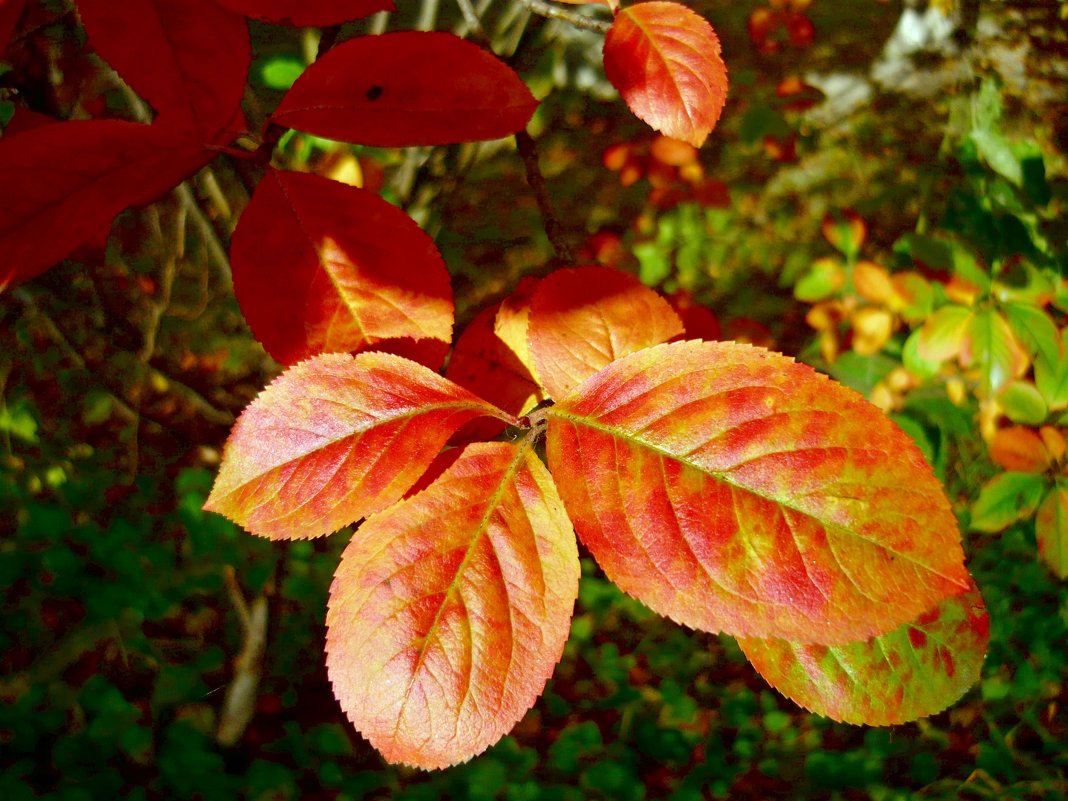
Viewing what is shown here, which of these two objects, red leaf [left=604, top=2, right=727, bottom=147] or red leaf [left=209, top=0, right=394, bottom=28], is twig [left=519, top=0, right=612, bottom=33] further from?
red leaf [left=209, top=0, right=394, bottom=28]

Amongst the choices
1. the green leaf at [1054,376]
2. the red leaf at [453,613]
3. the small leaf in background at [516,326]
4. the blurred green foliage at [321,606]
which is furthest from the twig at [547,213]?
the green leaf at [1054,376]

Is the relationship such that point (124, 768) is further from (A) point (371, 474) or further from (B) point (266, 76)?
(A) point (371, 474)

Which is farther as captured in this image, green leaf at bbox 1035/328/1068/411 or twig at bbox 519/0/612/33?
green leaf at bbox 1035/328/1068/411

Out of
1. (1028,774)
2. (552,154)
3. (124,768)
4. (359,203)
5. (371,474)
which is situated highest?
(359,203)

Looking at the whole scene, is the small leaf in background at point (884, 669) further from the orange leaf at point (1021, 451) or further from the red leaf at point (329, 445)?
the orange leaf at point (1021, 451)

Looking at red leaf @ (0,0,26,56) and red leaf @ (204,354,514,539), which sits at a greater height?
red leaf @ (0,0,26,56)

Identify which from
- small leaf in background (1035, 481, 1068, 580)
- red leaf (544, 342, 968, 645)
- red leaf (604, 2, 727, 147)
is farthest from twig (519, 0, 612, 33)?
small leaf in background (1035, 481, 1068, 580)

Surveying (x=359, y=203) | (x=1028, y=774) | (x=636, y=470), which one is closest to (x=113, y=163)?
(x=359, y=203)
